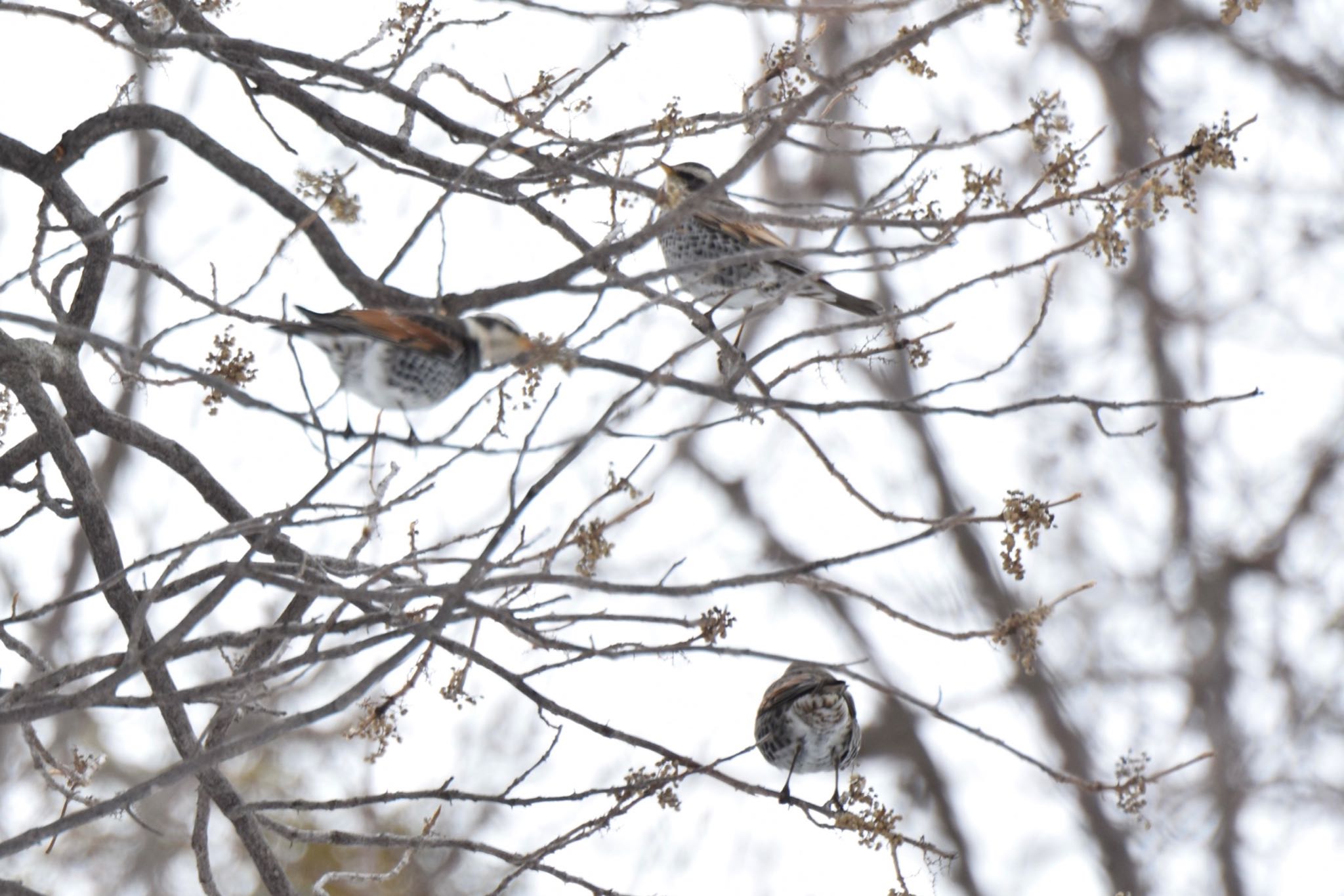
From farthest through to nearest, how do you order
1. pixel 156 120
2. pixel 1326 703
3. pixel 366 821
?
pixel 1326 703 → pixel 366 821 → pixel 156 120

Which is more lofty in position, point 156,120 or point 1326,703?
point 1326,703

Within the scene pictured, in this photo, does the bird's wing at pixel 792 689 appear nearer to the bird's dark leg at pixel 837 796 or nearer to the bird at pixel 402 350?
the bird's dark leg at pixel 837 796

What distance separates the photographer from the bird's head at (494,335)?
4227 millimetres

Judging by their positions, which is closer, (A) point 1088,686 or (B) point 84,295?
(B) point 84,295

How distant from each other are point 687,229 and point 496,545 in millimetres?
3483

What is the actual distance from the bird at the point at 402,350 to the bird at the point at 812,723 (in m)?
2.15

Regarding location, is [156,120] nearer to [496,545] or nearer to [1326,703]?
[496,545]

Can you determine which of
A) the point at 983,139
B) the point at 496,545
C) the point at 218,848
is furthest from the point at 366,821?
the point at 983,139

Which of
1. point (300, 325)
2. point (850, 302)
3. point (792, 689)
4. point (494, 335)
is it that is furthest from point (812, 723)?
point (300, 325)

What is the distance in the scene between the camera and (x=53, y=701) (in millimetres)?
3184

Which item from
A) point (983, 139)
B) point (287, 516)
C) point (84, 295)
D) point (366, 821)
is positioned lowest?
point (287, 516)

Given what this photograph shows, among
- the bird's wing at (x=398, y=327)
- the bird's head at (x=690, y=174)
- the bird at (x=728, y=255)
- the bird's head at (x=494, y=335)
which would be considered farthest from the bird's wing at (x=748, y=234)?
the bird's wing at (x=398, y=327)

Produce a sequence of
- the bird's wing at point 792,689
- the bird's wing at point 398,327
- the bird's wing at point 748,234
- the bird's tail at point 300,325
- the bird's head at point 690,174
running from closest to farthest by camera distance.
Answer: the bird's tail at point 300,325 → the bird's wing at point 398,327 → the bird's head at point 690,174 → the bird's wing at point 792,689 → the bird's wing at point 748,234

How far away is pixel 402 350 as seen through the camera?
411 centimetres
